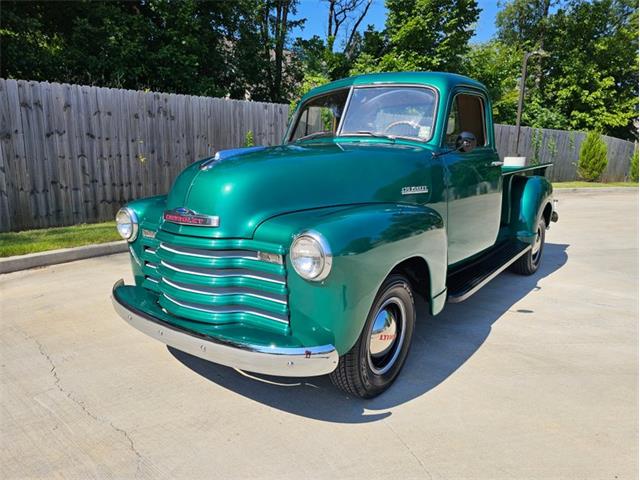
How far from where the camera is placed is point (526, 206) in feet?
17.3

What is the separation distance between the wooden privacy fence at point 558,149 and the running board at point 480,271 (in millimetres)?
13323

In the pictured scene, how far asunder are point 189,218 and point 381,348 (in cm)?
139

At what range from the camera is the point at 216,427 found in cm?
253

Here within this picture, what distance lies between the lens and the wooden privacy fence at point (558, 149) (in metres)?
18.3

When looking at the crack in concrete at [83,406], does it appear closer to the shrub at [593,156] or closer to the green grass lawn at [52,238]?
the green grass lawn at [52,238]

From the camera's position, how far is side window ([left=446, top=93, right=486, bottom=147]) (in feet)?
12.7

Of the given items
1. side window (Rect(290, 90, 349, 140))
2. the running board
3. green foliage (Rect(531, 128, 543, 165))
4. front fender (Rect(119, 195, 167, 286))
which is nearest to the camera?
front fender (Rect(119, 195, 167, 286))

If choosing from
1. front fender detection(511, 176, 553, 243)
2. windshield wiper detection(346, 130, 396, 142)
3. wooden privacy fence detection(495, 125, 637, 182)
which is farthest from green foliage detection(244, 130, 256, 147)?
wooden privacy fence detection(495, 125, 637, 182)

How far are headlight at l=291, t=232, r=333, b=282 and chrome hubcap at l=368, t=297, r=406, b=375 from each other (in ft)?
1.96

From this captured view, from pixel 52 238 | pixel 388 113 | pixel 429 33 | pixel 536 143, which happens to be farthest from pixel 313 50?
pixel 388 113

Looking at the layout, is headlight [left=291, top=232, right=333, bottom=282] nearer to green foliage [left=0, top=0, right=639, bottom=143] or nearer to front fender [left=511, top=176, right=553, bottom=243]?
front fender [left=511, top=176, right=553, bottom=243]

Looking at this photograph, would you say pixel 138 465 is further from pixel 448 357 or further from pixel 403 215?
pixel 448 357

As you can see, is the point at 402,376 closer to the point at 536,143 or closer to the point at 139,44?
the point at 139,44

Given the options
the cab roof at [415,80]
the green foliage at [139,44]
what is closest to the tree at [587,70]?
the green foliage at [139,44]
